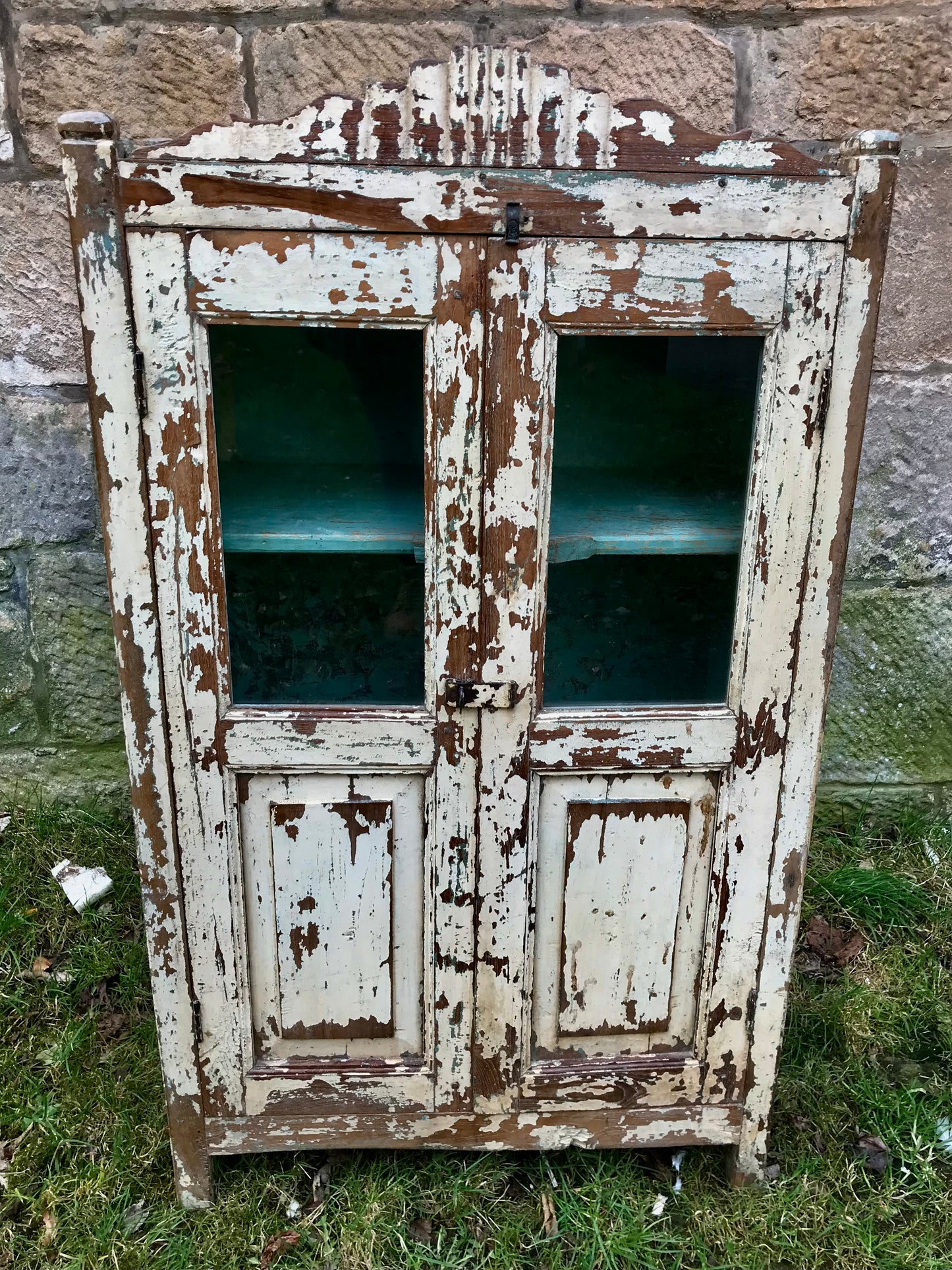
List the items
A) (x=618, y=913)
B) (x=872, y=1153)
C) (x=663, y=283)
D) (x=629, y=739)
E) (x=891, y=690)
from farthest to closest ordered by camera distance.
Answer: (x=891, y=690)
(x=872, y=1153)
(x=618, y=913)
(x=629, y=739)
(x=663, y=283)

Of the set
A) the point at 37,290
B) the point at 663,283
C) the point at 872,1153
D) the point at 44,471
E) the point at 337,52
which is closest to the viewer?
the point at 663,283

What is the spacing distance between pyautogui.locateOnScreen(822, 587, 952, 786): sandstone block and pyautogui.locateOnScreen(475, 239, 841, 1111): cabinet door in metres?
1.11

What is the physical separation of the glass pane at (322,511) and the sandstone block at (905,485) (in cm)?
145

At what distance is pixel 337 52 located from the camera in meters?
2.09

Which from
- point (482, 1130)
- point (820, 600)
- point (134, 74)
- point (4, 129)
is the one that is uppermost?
point (134, 74)

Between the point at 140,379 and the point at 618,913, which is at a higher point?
the point at 140,379

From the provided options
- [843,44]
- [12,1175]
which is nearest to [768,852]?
[12,1175]

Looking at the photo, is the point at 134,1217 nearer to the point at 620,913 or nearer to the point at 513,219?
the point at 620,913

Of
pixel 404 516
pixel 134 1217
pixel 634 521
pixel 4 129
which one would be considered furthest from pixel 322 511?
pixel 134 1217

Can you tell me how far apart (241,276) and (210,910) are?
106 cm

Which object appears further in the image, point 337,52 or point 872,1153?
point 337,52

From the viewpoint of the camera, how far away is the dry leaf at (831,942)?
8.04 ft

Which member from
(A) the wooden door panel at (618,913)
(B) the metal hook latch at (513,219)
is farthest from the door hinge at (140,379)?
(A) the wooden door panel at (618,913)

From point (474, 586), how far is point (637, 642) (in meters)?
0.33
